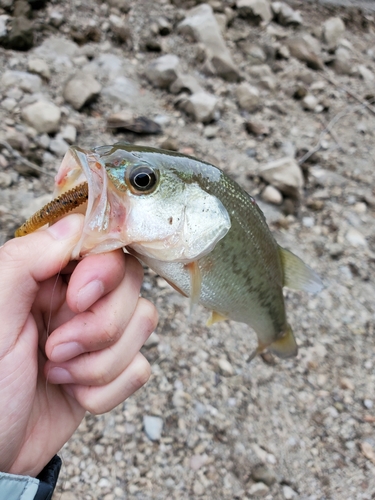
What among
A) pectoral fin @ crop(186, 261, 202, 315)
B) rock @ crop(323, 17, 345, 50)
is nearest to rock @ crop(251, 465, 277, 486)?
pectoral fin @ crop(186, 261, 202, 315)

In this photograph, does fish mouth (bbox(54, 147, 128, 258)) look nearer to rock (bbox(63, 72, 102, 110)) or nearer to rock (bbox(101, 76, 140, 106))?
rock (bbox(63, 72, 102, 110))

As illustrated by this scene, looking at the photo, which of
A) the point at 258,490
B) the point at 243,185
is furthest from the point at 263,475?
the point at 243,185

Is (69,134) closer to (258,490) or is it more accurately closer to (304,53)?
(258,490)

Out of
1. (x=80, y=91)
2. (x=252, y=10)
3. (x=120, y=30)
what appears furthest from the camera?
(x=252, y=10)

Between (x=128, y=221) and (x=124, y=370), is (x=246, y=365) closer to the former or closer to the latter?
(x=124, y=370)

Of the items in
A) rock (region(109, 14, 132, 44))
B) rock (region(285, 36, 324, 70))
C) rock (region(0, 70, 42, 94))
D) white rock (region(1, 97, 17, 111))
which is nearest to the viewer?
white rock (region(1, 97, 17, 111))

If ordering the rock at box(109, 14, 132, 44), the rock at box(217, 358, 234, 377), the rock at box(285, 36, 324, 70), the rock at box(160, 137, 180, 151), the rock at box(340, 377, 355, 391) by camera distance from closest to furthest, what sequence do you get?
1. the rock at box(217, 358, 234, 377)
2. the rock at box(340, 377, 355, 391)
3. the rock at box(160, 137, 180, 151)
4. the rock at box(109, 14, 132, 44)
5. the rock at box(285, 36, 324, 70)

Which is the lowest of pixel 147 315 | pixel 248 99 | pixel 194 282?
pixel 248 99

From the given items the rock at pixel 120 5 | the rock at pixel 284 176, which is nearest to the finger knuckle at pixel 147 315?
the rock at pixel 284 176
